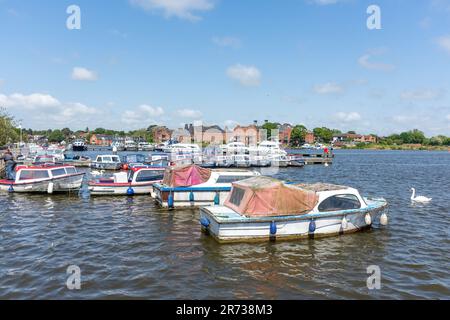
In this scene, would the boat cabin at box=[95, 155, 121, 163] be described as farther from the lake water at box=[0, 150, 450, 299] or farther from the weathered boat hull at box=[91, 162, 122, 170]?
the lake water at box=[0, 150, 450, 299]

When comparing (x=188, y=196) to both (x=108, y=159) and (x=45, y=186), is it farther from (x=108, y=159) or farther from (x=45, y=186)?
(x=108, y=159)

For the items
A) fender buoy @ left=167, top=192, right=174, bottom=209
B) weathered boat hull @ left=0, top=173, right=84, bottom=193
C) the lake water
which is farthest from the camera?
weathered boat hull @ left=0, top=173, right=84, bottom=193

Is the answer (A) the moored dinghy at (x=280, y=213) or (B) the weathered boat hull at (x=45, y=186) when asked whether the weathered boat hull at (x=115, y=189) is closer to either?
(B) the weathered boat hull at (x=45, y=186)

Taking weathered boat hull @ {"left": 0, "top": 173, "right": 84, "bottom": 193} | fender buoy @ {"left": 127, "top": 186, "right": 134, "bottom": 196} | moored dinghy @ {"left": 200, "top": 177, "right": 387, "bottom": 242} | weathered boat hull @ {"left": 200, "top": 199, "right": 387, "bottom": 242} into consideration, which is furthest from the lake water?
weathered boat hull @ {"left": 0, "top": 173, "right": 84, "bottom": 193}

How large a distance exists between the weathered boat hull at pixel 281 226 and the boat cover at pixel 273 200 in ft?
1.13

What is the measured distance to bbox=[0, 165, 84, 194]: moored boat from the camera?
29144 mm

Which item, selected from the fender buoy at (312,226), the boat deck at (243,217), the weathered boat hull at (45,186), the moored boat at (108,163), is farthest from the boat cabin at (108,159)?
the fender buoy at (312,226)

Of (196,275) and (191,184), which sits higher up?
(191,184)

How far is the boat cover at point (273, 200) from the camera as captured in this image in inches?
637

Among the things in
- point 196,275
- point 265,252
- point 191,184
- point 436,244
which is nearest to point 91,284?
point 196,275

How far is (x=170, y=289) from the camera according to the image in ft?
38.7
